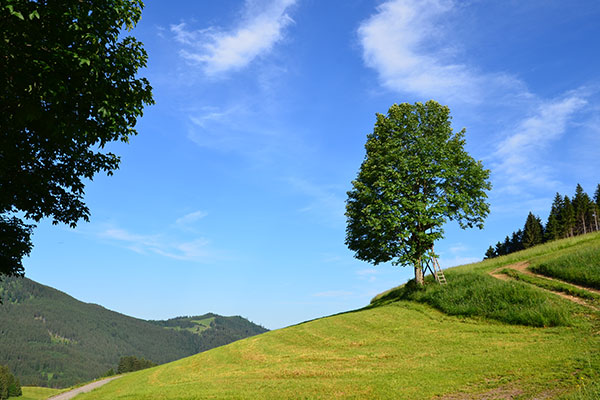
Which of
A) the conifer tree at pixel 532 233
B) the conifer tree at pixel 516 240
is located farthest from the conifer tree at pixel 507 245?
the conifer tree at pixel 532 233

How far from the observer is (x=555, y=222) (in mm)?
106750

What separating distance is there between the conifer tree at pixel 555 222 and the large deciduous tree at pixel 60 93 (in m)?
117

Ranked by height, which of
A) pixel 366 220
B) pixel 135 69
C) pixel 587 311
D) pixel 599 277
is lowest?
pixel 587 311

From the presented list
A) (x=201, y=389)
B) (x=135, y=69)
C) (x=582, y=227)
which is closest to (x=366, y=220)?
(x=201, y=389)

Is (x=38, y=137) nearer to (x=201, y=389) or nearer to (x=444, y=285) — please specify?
(x=201, y=389)

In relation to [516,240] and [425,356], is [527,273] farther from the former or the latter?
[516,240]

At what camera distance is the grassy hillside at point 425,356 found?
16000mm

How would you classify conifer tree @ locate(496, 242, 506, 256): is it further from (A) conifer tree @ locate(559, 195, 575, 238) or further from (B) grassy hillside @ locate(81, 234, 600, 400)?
(B) grassy hillside @ locate(81, 234, 600, 400)

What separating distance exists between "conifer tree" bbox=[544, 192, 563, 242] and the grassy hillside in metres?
88.6

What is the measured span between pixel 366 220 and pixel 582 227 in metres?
107

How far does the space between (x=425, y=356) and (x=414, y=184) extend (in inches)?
774

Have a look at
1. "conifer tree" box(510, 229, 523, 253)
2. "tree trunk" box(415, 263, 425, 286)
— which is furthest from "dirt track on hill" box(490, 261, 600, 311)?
"conifer tree" box(510, 229, 523, 253)

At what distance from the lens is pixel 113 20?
13.8 meters

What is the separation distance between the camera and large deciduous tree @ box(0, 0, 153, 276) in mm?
12086
